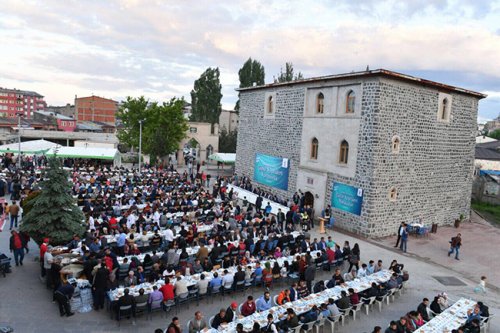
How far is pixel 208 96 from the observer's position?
168 feet

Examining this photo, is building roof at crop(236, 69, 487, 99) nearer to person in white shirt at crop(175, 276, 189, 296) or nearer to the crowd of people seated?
the crowd of people seated

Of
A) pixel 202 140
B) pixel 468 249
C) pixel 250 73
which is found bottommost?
pixel 468 249

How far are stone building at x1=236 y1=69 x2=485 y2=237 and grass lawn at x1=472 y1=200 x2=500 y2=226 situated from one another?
18.9 ft

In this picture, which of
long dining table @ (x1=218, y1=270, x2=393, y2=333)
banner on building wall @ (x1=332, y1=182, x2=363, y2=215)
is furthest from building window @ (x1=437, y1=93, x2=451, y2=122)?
long dining table @ (x1=218, y1=270, x2=393, y2=333)

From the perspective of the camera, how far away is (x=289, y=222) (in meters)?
20.3

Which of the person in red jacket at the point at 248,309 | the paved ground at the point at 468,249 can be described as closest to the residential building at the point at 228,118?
the paved ground at the point at 468,249

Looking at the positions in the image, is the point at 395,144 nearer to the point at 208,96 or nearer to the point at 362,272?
the point at 362,272

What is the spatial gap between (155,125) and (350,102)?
25.2m

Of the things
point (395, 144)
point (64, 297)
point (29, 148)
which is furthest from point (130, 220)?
point (29, 148)

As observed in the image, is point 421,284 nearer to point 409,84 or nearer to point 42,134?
point 409,84

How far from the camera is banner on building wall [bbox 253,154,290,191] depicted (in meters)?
26.5

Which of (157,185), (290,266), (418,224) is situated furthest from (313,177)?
(290,266)

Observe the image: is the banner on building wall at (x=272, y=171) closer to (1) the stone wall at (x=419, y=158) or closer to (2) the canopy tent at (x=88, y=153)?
(1) the stone wall at (x=419, y=158)

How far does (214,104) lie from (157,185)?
28409 mm
